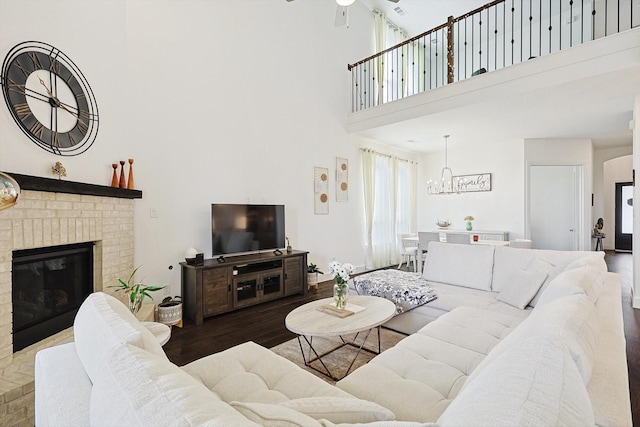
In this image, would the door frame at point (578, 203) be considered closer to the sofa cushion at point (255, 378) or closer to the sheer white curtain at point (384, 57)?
the sheer white curtain at point (384, 57)

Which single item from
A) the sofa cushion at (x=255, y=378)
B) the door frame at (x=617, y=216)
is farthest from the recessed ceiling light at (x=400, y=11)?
the door frame at (x=617, y=216)

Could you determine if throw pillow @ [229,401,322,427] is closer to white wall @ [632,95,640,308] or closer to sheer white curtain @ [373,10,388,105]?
white wall @ [632,95,640,308]

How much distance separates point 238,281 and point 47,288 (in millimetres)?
1799

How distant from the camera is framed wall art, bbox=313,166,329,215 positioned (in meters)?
5.31

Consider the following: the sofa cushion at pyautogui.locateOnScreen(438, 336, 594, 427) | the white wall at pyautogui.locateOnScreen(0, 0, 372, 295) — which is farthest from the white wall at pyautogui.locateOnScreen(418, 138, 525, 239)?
the sofa cushion at pyautogui.locateOnScreen(438, 336, 594, 427)

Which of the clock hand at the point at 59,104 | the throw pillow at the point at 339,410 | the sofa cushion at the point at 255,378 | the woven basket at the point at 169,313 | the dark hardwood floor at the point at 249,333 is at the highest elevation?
the clock hand at the point at 59,104

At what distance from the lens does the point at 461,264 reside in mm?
3369

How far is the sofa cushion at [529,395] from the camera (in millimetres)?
558

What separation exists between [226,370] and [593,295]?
6.53ft

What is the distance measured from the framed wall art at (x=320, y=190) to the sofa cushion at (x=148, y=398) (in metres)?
4.54

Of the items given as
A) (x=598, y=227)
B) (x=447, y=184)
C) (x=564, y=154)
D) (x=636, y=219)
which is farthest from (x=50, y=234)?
(x=598, y=227)

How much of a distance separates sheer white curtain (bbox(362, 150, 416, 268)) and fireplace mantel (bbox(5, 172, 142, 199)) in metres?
4.19

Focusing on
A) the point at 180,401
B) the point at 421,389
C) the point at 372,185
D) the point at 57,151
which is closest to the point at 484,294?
the point at 421,389

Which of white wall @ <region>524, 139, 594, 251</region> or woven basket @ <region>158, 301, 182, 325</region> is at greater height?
white wall @ <region>524, 139, 594, 251</region>
